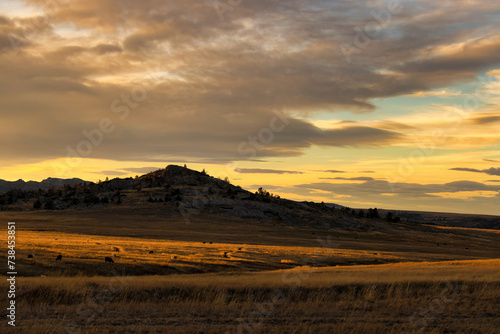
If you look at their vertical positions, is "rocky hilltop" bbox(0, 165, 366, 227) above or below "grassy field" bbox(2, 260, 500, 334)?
above

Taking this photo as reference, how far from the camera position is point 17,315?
1506 cm

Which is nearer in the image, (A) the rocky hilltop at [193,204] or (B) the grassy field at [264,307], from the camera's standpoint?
(B) the grassy field at [264,307]

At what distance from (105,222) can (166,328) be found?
110185mm

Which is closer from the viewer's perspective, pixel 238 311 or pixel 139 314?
pixel 139 314

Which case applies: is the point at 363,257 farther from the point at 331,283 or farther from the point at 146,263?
the point at 331,283

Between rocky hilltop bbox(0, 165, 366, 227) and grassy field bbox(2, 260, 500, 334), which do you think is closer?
grassy field bbox(2, 260, 500, 334)

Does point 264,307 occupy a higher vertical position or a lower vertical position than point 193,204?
lower

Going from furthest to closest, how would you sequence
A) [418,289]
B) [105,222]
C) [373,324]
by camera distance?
[105,222]
[418,289]
[373,324]

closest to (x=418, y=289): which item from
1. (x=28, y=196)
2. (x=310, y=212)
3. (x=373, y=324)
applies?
(x=373, y=324)

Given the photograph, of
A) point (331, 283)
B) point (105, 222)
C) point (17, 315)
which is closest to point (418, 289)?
point (331, 283)

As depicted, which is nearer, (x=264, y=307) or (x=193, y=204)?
(x=264, y=307)

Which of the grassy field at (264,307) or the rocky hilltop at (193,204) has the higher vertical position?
the rocky hilltop at (193,204)

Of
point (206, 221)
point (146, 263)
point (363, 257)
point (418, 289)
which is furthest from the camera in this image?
point (206, 221)

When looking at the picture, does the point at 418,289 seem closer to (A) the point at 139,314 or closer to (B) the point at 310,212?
(A) the point at 139,314
